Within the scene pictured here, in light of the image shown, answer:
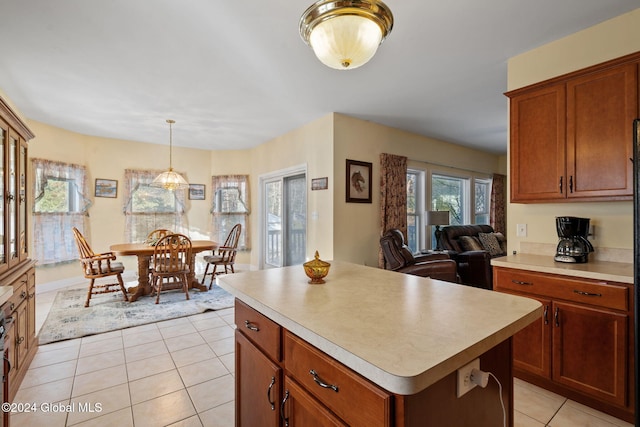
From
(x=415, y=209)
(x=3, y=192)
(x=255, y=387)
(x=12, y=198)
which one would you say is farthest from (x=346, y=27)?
(x=415, y=209)

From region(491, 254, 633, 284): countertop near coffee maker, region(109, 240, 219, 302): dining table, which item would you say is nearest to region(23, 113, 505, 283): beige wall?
region(109, 240, 219, 302): dining table

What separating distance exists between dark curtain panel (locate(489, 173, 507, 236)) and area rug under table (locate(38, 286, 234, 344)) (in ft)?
18.6

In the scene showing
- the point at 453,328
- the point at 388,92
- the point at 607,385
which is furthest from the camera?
the point at 388,92

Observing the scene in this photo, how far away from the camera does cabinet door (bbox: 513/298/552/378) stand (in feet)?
6.72

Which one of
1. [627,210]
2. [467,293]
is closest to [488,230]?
[627,210]

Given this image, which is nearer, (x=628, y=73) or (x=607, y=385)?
(x=607, y=385)

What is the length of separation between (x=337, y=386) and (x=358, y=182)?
12.1 feet

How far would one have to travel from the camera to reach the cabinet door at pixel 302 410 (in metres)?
0.89

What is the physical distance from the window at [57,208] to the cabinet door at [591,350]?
639 centimetres

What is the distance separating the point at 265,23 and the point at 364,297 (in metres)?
2.07

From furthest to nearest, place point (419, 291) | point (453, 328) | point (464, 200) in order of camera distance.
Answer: point (464, 200) < point (419, 291) < point (453, 328)

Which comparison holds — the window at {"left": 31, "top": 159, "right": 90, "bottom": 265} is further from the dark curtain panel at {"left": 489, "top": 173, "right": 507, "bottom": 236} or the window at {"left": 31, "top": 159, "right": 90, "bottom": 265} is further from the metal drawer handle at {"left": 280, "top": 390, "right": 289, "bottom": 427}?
the dark curtain panel at {"left": 489, "top": 173, "right": 507, "bottom": 236}

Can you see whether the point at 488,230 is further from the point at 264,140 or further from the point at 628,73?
the point at 264,140

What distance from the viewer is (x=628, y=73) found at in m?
2.00
